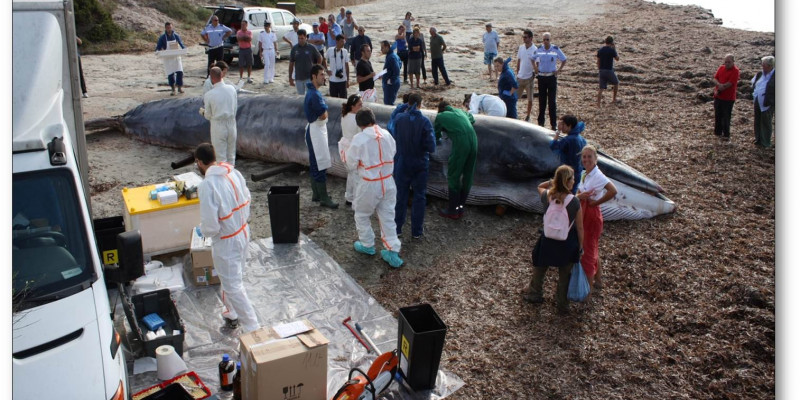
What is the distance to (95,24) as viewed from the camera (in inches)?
918

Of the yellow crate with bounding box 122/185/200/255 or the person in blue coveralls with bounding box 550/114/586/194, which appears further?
the person in blue coveralls with bounding box 550/114/586/194

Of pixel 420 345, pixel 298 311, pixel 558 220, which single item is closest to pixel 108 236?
pixel 298 311

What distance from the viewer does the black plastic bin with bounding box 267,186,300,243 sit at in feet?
27.5

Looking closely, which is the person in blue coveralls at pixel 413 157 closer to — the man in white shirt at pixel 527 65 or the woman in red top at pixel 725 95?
the man in white shirt at pixel 527 65

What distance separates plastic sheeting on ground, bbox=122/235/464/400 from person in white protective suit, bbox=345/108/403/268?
64 centimetres

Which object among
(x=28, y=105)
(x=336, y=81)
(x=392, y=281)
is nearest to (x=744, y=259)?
(x=392, y=281)

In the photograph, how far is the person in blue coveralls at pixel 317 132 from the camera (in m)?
9.38

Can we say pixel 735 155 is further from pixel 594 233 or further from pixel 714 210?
pixel 594 233

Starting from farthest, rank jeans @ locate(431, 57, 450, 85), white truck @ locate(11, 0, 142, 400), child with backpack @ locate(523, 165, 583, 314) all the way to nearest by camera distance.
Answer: jeans @ locate(431, 57, 450, 85), child with backpack @ locate(523, 165, 583, 314), white truck @ locate(11, 0, 142, 400)

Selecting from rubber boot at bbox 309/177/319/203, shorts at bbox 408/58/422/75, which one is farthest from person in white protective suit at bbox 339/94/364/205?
shorts at bbox 408/58/422/75

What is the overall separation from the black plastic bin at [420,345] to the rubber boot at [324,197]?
4063mm

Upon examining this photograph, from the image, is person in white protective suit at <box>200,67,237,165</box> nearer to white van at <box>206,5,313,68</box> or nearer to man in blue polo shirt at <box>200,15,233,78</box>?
man in blue polo shirt at <box>200,15,233,78</box>

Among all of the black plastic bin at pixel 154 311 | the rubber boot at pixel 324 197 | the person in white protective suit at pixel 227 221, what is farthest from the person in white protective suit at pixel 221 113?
the black plastic bin at pixel 154 311

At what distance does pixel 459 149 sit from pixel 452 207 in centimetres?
91
